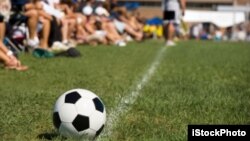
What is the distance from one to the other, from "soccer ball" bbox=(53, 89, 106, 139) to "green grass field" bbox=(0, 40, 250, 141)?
150 millimetres

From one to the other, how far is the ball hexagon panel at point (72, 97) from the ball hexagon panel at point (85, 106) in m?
0.03

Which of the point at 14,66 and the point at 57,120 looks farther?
the point at 14,66

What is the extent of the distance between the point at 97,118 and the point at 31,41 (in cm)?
812

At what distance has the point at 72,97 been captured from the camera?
4.15m

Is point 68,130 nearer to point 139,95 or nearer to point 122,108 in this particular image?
point 122,108

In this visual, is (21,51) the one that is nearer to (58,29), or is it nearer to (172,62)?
(58,29)

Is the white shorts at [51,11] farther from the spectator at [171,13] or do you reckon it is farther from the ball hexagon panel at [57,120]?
the ball hexagon panel at [57,120]

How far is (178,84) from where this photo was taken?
724 cm

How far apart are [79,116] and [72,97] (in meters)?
0.19

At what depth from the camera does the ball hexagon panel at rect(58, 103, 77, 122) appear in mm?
4016

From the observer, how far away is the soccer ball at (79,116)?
13.1 feet

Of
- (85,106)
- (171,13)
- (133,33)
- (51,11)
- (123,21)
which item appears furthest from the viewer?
(133,33)

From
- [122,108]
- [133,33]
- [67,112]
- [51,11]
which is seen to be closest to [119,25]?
[133,33]

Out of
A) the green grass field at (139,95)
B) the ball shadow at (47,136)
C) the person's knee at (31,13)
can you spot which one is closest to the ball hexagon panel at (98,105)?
the green grass field at (139,95)
